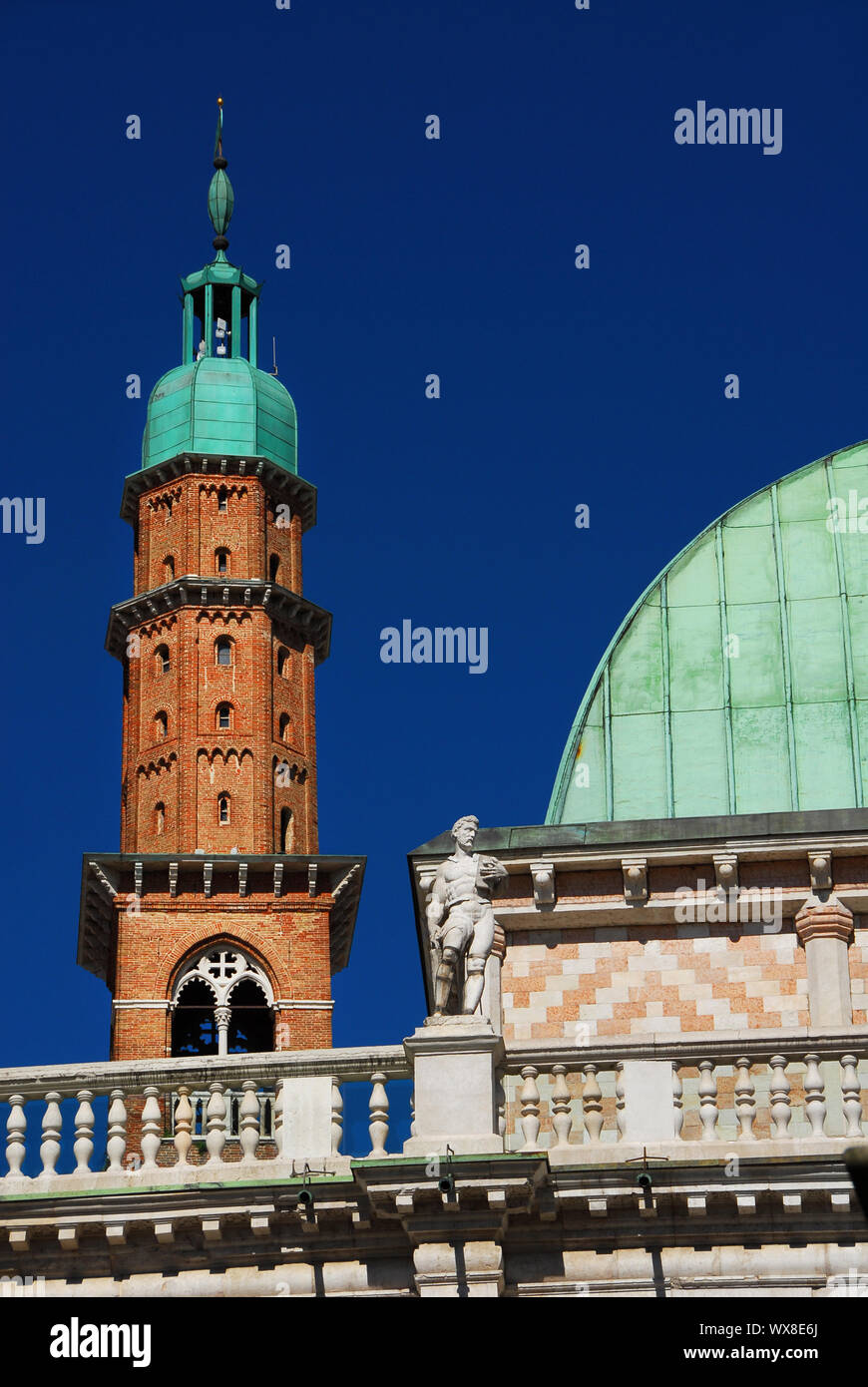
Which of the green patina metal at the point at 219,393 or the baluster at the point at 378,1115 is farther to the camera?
the green patina metal at the point at 219,393

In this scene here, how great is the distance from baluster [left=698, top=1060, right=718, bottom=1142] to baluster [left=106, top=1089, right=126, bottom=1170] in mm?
5658

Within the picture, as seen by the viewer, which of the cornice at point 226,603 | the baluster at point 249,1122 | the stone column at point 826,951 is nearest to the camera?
the baluster at point 249,1122

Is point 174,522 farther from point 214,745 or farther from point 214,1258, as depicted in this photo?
point 214,1258

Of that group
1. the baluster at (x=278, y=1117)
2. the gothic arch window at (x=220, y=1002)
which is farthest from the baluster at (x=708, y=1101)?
the gothic arch window at (x=220, y=1002)

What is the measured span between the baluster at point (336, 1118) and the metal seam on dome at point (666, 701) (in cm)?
981

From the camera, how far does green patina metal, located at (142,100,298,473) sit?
101 metres

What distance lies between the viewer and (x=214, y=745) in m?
95.2

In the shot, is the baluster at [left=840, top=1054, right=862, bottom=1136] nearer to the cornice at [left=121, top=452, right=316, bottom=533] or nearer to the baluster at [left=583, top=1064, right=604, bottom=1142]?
the baluster at [left=583, top=1064, right=604, bottom=1142]

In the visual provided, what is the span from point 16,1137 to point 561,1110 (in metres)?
5.43

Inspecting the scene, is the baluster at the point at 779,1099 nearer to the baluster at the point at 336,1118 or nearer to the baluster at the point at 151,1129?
the baluster at the point at 336,1118

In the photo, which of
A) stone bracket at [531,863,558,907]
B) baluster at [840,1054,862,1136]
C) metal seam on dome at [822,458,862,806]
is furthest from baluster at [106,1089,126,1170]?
metal seam on dome at [822,458,862,806]

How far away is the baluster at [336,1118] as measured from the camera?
27766 mm
